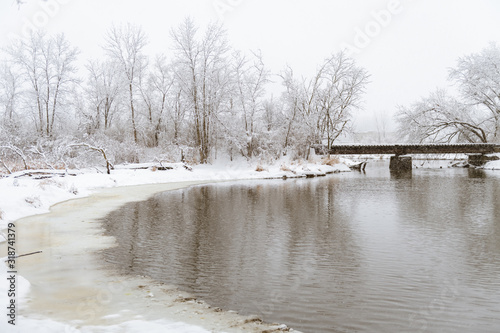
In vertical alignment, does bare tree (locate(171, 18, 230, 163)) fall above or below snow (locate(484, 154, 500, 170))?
above

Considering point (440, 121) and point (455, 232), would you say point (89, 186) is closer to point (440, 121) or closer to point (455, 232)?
point (455, 232)

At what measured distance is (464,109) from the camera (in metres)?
42.3

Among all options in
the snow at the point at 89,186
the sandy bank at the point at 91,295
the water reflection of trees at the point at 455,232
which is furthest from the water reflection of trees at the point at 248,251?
the snow at the point at 89,186

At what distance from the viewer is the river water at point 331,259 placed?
17.3 ft

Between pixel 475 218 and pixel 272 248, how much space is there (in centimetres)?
764

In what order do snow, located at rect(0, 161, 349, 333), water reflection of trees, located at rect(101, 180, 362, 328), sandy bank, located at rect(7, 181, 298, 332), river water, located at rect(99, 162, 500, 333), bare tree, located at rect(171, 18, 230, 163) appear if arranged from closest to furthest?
snow, located at rect(0, 161, 349, 333) → sandy bank, located at rect(7, 181, 298, 332) → river water, located at rect(99, 162, 500, 333) → water reflection of trees, located at rect(101, 180, 362, 328) → bare tree, located at rect(171, 18, 230, 163)

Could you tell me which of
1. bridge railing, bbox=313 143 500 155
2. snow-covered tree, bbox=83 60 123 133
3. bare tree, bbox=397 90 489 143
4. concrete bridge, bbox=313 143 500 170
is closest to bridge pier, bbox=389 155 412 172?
concrete bridge, bbox=313 143 500 170

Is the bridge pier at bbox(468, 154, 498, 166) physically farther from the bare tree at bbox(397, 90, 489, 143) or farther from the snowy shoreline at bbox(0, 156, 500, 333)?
the snowy shoreline at bbox(0, 156, 500, 333)

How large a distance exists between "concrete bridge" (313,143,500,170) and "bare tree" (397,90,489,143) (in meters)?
2.57

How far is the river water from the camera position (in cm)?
526

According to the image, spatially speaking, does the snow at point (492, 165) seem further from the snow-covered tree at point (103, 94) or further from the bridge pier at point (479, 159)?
the snow-covered tree at point (103, 94)

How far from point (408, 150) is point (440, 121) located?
18.4 ft

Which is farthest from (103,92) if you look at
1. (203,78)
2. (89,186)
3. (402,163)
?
(402,163)

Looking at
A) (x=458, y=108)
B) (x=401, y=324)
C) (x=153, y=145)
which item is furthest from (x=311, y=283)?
(x=458, y=108)
